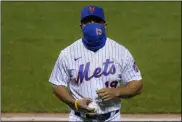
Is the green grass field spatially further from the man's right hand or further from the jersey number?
the man's right hand

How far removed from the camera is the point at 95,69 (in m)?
4.10

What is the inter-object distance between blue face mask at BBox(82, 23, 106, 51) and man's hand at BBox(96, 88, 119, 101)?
38cm

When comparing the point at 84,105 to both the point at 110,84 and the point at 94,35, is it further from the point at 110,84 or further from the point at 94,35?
the point at 94,35

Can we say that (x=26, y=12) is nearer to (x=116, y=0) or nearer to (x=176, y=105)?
(x=116, y=0)

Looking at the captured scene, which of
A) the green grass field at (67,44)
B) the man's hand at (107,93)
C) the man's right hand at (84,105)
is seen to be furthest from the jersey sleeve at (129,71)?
the green grass field at (67,44)

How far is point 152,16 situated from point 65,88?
702 cm

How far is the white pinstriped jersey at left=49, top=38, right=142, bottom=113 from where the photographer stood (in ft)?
13.5

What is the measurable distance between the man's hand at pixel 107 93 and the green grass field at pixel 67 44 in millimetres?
3873

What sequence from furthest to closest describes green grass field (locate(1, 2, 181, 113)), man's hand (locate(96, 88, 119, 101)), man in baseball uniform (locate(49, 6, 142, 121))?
green grass field (locate(1, 2, 181, 113)) < man in baseball uniform (locate(49, 6, 142, 121)) < man's hand (locate(96, 88, 119, 101))

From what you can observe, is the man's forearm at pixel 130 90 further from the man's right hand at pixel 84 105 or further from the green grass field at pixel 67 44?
the green grass field at pixel 67 44

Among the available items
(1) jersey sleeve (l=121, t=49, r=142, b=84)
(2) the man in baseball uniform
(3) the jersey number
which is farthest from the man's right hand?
(1) jersey sleeve (l=121, t=49, r=142, b=84)

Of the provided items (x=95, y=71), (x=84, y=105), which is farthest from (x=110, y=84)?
(x=84, y=105)

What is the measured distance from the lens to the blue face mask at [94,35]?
402 cm

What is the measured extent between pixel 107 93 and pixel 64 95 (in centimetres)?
35
